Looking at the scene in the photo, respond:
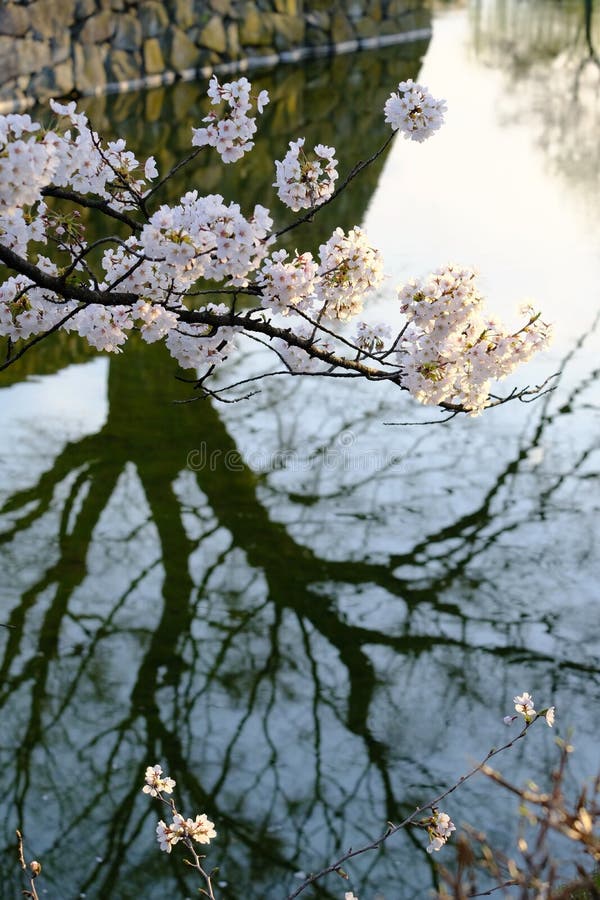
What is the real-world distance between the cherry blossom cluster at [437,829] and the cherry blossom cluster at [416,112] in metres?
1.58

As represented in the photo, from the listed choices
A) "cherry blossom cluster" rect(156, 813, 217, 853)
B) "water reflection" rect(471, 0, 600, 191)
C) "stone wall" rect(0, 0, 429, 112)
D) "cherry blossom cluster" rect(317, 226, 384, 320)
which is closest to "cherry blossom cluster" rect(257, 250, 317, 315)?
→ "cherry blossom cluster" rect(317, 226, 384, 320)

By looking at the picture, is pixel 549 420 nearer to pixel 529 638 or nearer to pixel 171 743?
pixel 529 638

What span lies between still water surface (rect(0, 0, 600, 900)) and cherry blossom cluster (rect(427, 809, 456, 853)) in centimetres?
36

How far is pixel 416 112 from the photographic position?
9.41 ft

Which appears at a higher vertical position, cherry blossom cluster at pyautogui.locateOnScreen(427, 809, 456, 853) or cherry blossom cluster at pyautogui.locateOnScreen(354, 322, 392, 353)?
cherry blossom cluster at pyautogui.locateOnScreen(354, 322, 392, 353)

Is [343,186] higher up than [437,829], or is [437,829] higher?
[343,186]

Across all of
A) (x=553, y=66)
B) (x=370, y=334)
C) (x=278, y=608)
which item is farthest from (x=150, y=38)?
(x=370, y=334)

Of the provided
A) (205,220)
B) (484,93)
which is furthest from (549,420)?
(484,93)

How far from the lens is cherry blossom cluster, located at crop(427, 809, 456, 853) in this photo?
7.91 feet

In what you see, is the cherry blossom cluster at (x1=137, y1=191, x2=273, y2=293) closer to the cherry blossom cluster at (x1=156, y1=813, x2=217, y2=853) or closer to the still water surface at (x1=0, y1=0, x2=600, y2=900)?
the cherry blossom cluster at (x1=156, y1=813, x2=217, y2=853)

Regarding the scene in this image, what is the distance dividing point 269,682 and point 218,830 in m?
0.64

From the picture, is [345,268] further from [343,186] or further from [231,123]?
[231,123]

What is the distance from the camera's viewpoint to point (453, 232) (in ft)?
26.7

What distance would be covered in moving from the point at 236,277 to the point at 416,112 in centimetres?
73
